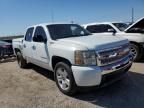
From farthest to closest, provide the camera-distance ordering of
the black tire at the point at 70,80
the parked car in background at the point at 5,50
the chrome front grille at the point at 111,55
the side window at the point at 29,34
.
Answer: the parked car in background at the point at 5,50, the side window at the point at 29,34, the black tire at the point at 70,80, the chrome front grille at the point at 111,55

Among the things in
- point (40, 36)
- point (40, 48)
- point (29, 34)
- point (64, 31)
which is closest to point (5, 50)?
point (29, 34)

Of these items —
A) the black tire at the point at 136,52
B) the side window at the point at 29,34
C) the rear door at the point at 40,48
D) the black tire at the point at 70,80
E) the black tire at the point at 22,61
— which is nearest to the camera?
the black tire at the point at 70,80

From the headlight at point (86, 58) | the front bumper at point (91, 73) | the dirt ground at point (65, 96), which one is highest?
the headlight at point (86, 58)

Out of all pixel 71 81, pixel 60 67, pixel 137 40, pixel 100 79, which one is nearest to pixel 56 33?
pixel 60 67

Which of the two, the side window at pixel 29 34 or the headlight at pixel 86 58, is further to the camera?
the side window at pixel 29 34

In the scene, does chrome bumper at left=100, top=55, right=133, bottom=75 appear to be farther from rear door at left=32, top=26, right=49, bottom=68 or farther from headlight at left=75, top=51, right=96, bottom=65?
rear door at left=32, top=26, right=49, bottom=68

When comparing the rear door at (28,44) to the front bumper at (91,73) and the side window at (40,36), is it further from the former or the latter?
the front bumper at (91,73)

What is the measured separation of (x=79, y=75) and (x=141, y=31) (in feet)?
15.1

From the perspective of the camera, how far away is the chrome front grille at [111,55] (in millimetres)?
4305

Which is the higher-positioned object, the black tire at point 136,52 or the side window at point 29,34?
the side window at point 29,34

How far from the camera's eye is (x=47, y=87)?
5715 mm

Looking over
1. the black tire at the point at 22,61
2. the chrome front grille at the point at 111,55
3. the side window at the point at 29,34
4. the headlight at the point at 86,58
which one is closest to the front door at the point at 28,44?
the side window at the point at 29,34

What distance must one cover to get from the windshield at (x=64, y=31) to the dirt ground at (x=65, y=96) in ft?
4.84

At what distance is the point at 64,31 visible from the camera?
600cm
